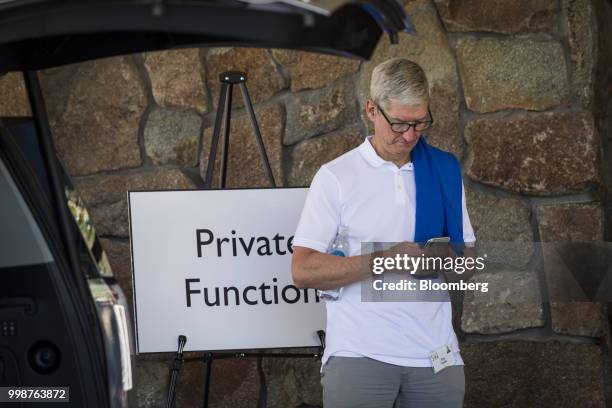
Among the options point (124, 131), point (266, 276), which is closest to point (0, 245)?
point (266, 276)

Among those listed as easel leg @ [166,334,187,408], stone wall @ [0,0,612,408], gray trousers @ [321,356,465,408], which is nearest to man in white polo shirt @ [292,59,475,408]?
gray trousers @ [321,356,465,408]

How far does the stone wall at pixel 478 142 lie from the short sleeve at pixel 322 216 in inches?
61.3

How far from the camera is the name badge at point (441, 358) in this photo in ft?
10.8

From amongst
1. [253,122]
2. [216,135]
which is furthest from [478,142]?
[216,135]

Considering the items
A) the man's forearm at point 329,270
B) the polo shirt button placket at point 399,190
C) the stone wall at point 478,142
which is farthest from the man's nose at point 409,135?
the stone wall at point 478,142

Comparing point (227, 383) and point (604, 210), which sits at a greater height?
point (604, 210)

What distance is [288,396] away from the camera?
16.8 ft

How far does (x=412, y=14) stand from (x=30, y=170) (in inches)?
103

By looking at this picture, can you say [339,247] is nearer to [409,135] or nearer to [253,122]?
[409,135]

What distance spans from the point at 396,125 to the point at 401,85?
0.39 feet

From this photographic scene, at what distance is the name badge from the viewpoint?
3305 millimetres

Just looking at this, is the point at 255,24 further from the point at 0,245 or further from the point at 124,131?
the point at 124,131

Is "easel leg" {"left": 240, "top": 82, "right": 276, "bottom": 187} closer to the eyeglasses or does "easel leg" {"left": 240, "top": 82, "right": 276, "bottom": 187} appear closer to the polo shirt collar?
the polo shirt collar

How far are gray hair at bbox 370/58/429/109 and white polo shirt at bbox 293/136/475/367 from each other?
0.18 metres
